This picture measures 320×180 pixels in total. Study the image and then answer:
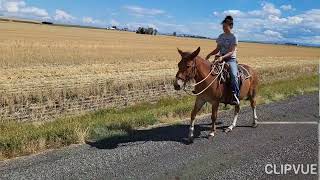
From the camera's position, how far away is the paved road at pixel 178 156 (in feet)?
25.1

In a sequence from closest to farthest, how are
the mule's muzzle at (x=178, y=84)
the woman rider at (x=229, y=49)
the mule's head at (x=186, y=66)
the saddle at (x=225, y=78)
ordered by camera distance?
the mule's muzzle at (x=178, y=84)
the mule's head at (x=186, y=66)
the woman rider at (x=229, y=49)
the saddle at (x=225, y=78)

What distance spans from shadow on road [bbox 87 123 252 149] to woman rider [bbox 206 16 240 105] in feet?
4.49

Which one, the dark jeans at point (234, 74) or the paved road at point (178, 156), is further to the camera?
the dark jeans at point (234, 74)

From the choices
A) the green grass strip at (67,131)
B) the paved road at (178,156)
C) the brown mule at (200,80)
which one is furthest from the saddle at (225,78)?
the green grass strip at (67,131)

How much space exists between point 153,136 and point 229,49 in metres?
2.66

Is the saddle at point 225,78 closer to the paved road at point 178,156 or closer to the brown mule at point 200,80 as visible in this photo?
the brown mule at point 200,80

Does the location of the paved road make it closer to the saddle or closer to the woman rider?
the saddle

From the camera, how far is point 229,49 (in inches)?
437

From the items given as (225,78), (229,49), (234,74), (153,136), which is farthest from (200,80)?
(153,136)

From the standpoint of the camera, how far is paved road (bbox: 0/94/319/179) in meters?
7.65

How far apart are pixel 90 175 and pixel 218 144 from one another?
11.3 feet

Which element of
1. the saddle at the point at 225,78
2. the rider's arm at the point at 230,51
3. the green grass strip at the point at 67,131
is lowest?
the green grass strip at the point at 67,131

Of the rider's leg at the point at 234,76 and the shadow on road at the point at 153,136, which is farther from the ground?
the rider's leg at the point at 234,76

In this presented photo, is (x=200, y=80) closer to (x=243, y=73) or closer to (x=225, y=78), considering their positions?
(x=225, y=78)
